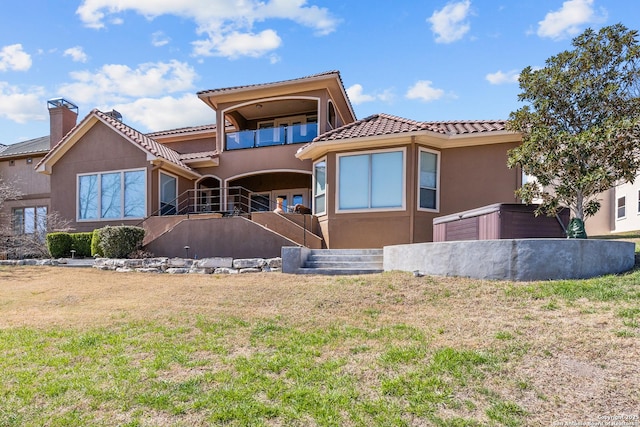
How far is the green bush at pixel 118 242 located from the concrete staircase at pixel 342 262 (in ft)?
20.5

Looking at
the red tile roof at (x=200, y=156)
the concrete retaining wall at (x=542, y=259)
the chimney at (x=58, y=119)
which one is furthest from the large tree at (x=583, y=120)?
the chimney at (x=58, y=119)

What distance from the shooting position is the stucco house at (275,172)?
41.3 ft

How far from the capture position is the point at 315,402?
3877mm

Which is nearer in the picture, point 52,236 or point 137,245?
point 137,245

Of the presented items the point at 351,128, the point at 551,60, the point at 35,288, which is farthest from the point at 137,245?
the point at 551,60

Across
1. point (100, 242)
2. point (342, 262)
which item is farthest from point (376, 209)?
point (100, 242)

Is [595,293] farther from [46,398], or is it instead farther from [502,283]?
[46,398]

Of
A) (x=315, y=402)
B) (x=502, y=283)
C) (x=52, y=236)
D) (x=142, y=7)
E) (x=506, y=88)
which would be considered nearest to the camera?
(x=315, y=402)

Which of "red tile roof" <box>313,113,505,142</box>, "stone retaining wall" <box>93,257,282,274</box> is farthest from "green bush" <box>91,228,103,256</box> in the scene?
"red tile roof" <box>313,113,505,142</box>

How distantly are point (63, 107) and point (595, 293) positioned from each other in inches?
952

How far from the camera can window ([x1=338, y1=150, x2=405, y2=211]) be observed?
12656 mm

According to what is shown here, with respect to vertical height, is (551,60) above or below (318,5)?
below

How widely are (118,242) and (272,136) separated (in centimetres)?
756

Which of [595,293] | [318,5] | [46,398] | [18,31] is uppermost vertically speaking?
[318,5]
